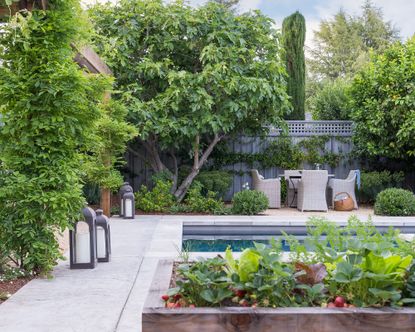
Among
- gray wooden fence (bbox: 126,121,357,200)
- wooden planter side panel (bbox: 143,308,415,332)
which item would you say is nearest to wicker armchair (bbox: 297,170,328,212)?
gray wooden fence (bbox: 126,121,357,200)

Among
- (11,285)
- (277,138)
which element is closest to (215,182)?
(277,138)

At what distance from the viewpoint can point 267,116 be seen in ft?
33.5

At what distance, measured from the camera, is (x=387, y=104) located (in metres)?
10.1

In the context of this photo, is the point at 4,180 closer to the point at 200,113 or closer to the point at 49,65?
the point at 49,65

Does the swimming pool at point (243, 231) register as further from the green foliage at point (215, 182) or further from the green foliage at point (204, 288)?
the green foliage at point (204, 288)

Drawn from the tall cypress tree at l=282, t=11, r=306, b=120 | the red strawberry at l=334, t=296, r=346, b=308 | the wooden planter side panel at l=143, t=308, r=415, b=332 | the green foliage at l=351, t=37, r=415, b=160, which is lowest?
the wooden planter side panel at l=143, t=308, r=415, b=332

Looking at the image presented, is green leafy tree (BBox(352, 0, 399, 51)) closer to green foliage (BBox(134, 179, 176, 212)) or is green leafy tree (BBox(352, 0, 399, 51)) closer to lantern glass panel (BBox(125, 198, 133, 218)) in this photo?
green foliage (BBox(134, 179, 176, 212))

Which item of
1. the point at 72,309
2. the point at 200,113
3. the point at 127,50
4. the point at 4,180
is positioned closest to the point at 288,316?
the point at 72,309

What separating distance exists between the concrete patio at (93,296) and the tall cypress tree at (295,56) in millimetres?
7021

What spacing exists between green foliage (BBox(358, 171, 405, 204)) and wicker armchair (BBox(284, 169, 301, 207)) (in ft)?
4.48

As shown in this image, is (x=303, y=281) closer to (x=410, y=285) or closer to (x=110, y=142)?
(x=410, y=285)

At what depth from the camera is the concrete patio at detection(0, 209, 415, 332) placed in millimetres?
3102

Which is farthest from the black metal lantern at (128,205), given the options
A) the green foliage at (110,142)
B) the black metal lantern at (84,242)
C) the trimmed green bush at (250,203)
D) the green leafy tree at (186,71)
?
the black metal lantern at (84,242)

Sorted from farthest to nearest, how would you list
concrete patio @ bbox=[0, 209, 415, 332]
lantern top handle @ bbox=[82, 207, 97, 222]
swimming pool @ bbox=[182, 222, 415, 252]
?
swimming pool @ bbox=[182, 222, 415, 252], lantern top handle @ bbox=[82, 207, 97, 222], concrete patio @ bbox=[0, 209, 415, 332]
